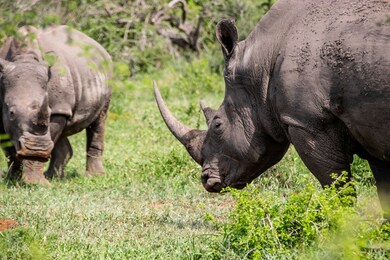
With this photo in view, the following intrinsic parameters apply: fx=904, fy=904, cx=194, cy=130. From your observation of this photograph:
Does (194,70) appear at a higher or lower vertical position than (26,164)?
lower

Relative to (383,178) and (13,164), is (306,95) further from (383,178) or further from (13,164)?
(13,164)

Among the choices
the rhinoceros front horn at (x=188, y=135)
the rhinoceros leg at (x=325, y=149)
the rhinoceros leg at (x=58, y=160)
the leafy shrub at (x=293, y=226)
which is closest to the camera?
the leafy shrub at (x=293, y=226)

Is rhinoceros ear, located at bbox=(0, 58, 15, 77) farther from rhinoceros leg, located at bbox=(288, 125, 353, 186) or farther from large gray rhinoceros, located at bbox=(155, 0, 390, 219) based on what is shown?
rhinoceros leg, located at bbox=(288, 125, 353, 186)

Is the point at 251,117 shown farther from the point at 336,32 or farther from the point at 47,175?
the point at 47,175

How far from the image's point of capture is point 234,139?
671cm

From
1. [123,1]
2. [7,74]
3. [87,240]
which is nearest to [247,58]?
[87,240]

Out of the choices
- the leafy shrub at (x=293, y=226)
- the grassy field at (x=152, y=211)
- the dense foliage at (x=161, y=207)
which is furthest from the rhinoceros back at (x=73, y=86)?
the leafy shrub at (x=293, y=226)

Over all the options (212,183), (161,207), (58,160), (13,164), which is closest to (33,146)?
(13,164)

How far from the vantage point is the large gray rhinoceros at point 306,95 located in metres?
5.56

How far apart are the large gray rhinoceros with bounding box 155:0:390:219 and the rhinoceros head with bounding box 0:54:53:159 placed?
2.96 metres

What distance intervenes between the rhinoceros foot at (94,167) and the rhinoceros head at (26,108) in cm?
132

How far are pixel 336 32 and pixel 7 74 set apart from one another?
493cm

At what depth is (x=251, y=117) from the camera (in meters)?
6.61

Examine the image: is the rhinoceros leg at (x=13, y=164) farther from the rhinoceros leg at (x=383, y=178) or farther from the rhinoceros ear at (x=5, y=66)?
the rhinoceros leg at (x=383, y=178)
